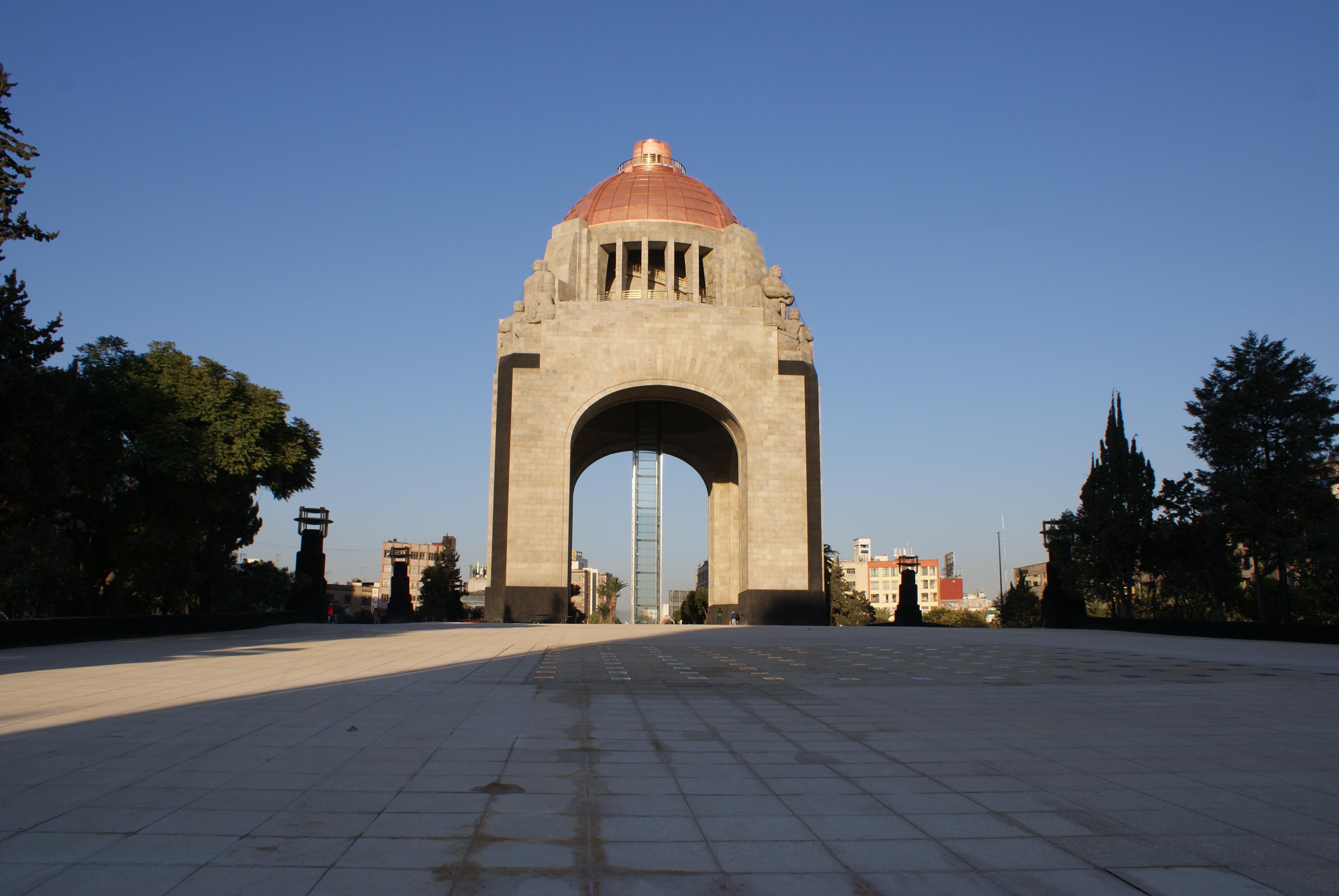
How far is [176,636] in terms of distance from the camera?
18.4 metres

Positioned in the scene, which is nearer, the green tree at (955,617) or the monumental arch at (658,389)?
the monumental arch at (658,389)

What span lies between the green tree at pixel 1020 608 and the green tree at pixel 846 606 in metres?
8.28

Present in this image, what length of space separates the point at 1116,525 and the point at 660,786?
32.4 m

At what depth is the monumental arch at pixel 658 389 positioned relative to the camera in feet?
100

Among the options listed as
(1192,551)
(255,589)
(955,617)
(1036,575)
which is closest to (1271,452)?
(1192,551)

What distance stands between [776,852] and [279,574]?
35.3 m

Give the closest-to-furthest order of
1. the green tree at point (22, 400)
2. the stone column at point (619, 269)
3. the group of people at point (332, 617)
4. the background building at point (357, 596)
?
the green tree at point (22, 400) → the group of people at point (332, 617) → the stone column at point (619, 269) → the background building at point (357, 596)

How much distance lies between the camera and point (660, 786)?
4.46m

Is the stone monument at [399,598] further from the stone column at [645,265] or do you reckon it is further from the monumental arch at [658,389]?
the stone column at [645,265]

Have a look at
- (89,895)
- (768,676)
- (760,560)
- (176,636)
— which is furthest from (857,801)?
(760,560)

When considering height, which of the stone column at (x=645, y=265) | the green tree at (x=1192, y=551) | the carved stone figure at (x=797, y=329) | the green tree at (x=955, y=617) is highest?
the stone column at (x=645, y=265)

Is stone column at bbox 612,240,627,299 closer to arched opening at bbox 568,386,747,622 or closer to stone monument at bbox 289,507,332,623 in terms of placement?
arched opening at bbox 568,386,747,622

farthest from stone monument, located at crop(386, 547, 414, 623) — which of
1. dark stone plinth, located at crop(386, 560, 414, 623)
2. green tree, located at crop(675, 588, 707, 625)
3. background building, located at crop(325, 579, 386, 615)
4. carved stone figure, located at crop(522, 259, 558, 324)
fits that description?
background building, located at crop(325, 579, 386, 615)

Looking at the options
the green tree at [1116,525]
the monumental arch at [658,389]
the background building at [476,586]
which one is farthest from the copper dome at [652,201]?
the background building at [476,586]
